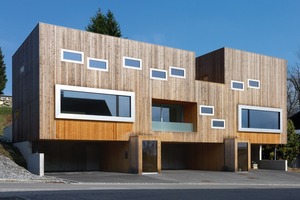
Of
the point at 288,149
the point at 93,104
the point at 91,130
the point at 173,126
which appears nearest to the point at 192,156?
the point at 173,126

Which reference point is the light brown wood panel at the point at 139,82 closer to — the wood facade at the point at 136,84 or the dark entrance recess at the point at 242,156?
the wood facade at the point at 136,84

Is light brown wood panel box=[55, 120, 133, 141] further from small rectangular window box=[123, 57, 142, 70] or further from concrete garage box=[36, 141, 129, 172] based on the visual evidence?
small rectangular window box=[123, 57, 142, 70]

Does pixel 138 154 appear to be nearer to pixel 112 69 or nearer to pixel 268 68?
pixel 112 69

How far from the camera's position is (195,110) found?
28500 millimetres

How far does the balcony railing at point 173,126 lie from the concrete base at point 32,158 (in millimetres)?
7494

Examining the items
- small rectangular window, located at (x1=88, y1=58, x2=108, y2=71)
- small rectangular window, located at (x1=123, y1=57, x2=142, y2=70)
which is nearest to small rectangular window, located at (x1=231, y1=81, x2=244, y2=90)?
small rectangular window, located at (x1=123, y1=57, x2=142, y2=70)

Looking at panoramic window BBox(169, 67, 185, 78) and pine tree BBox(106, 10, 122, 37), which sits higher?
pine tree BBox(106, 10, 122, 37)

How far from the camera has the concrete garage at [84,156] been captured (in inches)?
1046

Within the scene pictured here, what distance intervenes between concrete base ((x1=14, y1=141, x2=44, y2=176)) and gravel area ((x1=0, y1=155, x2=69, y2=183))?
3.22 feet

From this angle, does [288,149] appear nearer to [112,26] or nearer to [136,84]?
[136,84]

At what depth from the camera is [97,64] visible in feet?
80.8

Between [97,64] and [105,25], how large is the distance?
87.0 ft

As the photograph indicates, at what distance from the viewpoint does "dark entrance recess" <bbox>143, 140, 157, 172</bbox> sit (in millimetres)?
24984

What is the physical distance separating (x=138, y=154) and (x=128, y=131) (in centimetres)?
167
